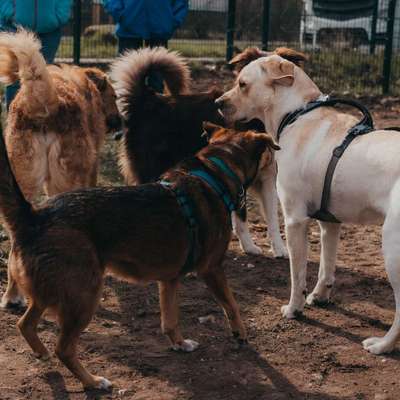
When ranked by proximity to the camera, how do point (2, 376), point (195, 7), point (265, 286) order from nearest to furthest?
point (2, 376) < point (265, 286) < point (195, 7)

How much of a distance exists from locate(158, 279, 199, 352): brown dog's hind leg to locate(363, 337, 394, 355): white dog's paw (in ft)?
3.43

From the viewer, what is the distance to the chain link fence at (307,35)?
13.6 metres

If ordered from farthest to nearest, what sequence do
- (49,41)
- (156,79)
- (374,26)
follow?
(374,26) < (156,79) < (49,41)

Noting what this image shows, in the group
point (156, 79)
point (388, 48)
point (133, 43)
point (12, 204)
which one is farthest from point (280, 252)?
point (388, 48)

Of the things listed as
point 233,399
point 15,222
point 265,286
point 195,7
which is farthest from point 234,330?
point 195,7

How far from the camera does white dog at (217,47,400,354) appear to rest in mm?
4273

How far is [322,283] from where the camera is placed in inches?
205

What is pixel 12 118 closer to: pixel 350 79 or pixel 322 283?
pixel 322 283

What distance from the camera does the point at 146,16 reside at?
8.23 metres

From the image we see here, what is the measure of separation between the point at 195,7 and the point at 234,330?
37.2ft

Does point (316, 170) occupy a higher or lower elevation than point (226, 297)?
higher

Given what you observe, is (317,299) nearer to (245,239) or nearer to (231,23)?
(245,239)

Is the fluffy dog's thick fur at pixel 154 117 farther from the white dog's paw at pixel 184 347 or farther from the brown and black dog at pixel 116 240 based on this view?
the white dog's paw at pixel 184 347

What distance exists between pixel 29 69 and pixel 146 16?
3692 millimetres
